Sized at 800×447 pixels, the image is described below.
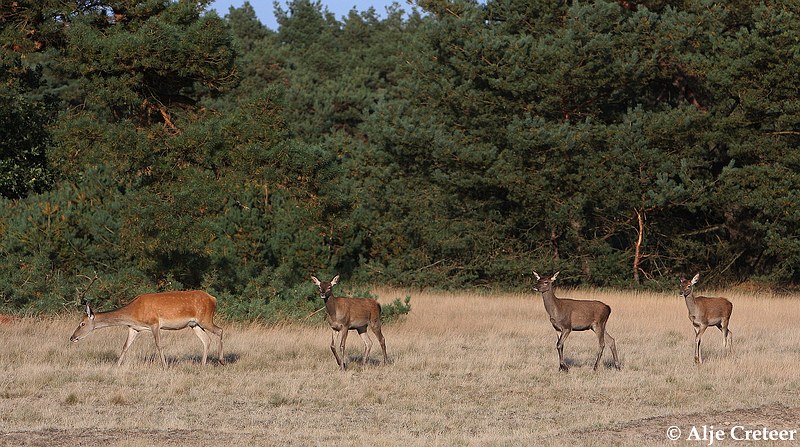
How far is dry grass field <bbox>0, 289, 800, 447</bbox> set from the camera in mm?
10711

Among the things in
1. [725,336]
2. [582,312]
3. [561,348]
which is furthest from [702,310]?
[561,348]

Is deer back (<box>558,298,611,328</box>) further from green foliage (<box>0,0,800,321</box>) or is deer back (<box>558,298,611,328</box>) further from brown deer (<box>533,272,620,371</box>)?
green foliage (<box>0,0,800,321</box>)

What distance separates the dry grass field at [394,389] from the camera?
35.1 feet

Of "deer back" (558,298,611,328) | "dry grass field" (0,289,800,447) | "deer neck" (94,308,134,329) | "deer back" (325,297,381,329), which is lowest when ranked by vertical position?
"dry grass field" (0,289,800,447)

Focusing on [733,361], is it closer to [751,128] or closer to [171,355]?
[171,355]

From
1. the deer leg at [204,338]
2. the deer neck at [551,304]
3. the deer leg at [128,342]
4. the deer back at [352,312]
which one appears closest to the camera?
the deer leg at [128,342]

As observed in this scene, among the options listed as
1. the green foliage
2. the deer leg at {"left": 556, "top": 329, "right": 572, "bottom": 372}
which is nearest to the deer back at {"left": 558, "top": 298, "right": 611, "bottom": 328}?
the deer leg at {"left": 556, "top": 329, "right": 572, "bottom": 372}

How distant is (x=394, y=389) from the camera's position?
44.3 feet

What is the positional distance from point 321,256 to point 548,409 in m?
13.4

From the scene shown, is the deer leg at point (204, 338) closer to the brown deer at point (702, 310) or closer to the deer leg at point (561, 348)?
the deer leg at point (561, 348)

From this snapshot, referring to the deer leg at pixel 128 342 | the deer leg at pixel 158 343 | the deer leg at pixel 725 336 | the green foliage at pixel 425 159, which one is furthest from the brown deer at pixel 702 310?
the deer leg at pixel 128 342

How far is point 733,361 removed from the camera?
15969mm

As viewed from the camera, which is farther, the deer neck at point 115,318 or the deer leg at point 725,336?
the deer leg at point 725,336

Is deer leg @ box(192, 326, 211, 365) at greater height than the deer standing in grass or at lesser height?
lesser
